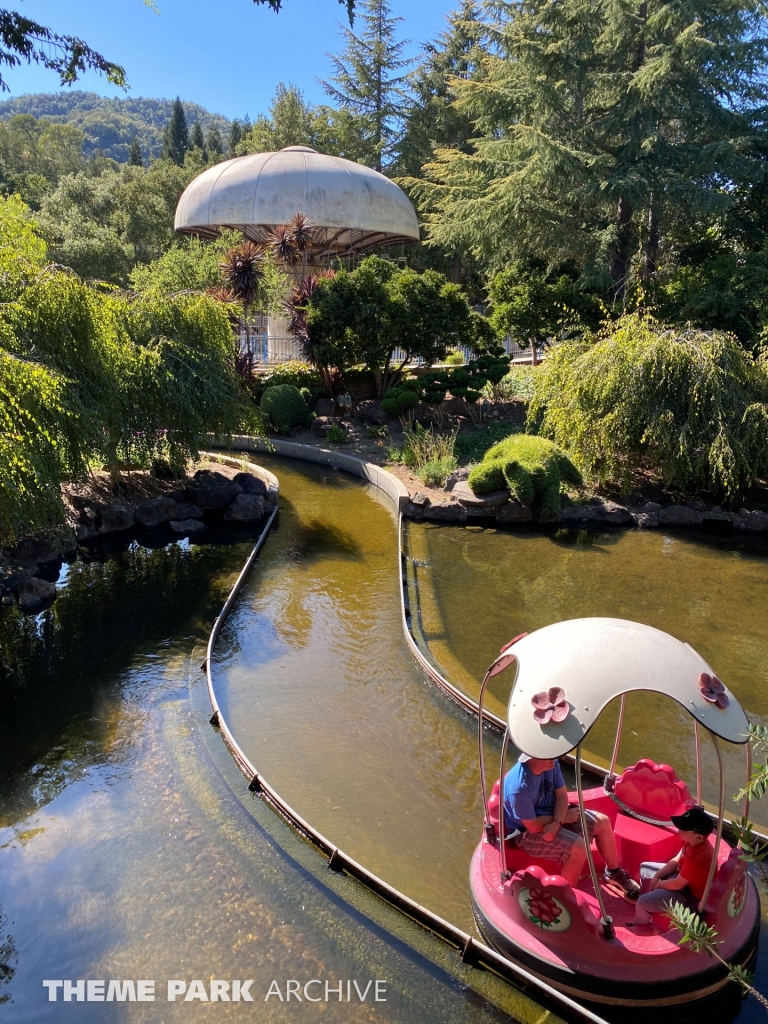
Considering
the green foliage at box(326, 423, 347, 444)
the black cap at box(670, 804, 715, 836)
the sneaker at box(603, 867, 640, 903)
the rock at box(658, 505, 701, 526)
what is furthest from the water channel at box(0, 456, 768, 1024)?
the green foliage at box(326, 423, 347, 444)

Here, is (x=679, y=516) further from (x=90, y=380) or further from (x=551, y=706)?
(x=90, y=380)

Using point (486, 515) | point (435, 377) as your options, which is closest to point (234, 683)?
point (486, 515)

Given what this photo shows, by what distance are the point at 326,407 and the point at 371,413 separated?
5.11ft

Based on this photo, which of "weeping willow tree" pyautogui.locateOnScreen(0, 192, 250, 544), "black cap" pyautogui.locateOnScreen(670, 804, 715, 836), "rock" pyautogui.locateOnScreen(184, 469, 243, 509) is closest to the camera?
"black cap" pyautogui.locateOnScreen(670, 804, 715, 836)

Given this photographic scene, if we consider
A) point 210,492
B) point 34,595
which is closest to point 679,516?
point 210,492

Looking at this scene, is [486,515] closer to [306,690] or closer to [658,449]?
[658,449]

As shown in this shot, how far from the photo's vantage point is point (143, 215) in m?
47.6

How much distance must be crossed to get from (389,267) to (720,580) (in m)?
14.7

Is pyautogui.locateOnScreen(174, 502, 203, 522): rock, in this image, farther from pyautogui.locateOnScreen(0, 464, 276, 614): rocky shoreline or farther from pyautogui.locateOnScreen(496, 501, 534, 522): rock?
pyautogui.locateOnScreen(496, 501, 534, 522): rock

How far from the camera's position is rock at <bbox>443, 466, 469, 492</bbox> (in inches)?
623

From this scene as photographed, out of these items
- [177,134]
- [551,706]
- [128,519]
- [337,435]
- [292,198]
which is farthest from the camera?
[177,134]

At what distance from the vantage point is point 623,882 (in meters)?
4.96

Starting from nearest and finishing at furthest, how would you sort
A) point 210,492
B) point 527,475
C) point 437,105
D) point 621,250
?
point 527,475 < point 210,492 < point 621,250 < point 437,105

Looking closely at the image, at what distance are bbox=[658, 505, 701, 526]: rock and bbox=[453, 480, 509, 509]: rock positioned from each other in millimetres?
3322
